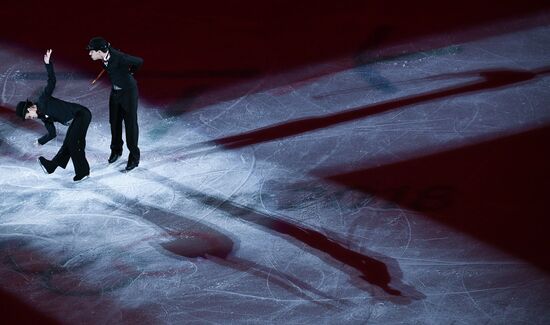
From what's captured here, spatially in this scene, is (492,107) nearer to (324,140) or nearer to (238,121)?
(324,140)

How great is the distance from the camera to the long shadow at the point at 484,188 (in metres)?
5.95

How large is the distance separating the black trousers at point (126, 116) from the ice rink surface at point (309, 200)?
0.28m

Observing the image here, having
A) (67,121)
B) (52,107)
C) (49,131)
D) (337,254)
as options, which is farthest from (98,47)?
(337,254)

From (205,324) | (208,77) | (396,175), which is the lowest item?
(205,324)

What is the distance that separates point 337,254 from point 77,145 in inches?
110

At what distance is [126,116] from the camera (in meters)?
6.75

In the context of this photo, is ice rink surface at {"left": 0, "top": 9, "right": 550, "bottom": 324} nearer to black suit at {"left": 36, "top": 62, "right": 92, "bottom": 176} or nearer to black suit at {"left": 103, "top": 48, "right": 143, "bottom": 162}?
black suit at {"left": 36, "top": 62, "right": 92, "bottom": 176}

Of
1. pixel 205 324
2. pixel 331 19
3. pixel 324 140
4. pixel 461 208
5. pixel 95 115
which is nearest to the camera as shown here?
pixel 205 324

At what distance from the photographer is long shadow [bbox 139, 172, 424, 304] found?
5.49 meters

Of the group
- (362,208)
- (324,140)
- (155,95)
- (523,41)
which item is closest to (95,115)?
(155,95)

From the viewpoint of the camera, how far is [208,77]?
A: 862 cm

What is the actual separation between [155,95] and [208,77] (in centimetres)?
71

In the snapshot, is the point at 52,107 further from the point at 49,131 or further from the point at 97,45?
the point at 97,45

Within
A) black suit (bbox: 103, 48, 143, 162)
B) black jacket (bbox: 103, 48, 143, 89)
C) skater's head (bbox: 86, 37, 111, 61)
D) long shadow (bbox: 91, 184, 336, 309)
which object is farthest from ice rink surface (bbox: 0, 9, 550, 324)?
skater's head (bbox: 86, 37, 111, 61)
